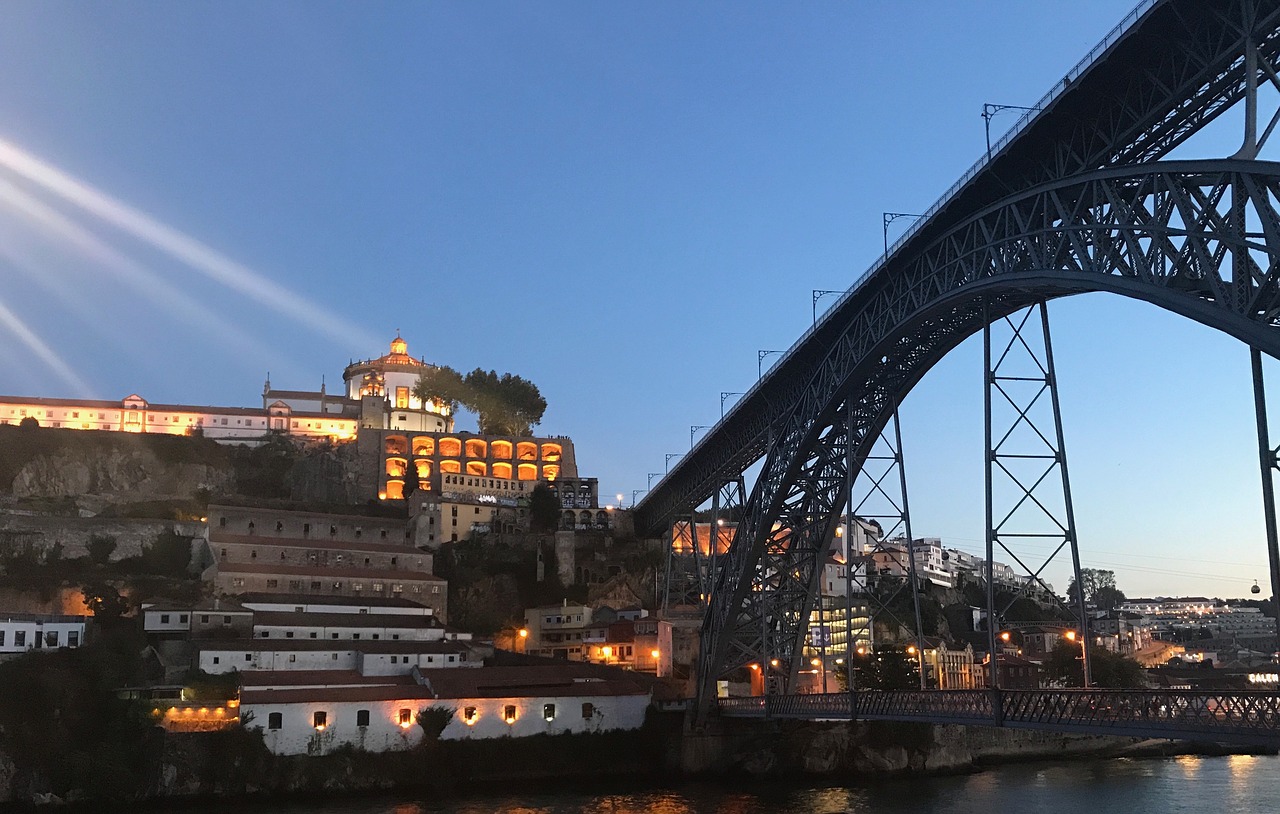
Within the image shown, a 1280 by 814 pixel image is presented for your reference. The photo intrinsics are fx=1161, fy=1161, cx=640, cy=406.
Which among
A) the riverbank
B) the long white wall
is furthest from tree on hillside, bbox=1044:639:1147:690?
the long white wall

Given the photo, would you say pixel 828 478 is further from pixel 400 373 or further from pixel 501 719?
pixel 400 373

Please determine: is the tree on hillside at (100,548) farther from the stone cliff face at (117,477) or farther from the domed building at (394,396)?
the domed building at (394,396)

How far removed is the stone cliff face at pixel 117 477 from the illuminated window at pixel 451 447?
52.4 ft

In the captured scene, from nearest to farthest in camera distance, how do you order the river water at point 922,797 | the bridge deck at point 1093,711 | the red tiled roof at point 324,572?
the bridge deck at point 1093,711 → the river water at point 922,797 → the red tiled roof at point 324,572

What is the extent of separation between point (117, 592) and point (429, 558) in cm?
1825

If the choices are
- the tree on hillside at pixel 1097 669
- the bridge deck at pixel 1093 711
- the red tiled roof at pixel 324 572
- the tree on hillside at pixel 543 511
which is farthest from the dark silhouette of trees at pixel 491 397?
the bridge deck at pixel 1093 711

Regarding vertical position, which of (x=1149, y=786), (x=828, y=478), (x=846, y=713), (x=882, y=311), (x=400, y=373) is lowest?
(x=1149, y=786)

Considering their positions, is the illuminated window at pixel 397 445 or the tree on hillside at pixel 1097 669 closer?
the tree on hillside at pixel 1097 669

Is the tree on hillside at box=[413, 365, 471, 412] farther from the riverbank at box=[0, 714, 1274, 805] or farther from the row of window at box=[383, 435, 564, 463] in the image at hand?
the riverbank at box=[0, 714, 1274, 805]

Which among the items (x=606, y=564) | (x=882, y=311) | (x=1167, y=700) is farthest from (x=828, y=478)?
(x=606, y=564)

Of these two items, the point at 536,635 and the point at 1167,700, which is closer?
the point at 1167,700

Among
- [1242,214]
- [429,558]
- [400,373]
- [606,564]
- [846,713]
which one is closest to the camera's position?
[1242,214]

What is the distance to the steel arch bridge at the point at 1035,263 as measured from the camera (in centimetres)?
2016

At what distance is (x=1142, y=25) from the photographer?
2311 centimetres
